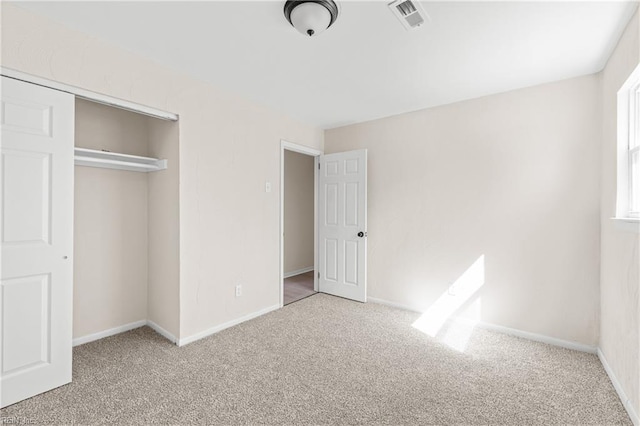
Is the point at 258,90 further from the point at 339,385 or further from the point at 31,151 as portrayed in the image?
the point at 339,385

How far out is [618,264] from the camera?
6.90 ft

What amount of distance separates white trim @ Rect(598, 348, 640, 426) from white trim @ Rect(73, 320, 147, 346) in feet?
13.2

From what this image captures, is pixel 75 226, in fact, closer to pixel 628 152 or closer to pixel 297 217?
pixel 297 217

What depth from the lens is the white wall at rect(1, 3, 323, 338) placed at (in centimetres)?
201

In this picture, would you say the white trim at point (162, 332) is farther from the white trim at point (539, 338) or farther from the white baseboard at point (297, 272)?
the white trim at point (539, 338)

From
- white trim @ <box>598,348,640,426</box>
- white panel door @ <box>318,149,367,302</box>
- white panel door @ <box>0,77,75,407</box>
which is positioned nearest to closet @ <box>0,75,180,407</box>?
white panel door @ <box>0,77,75,407</box>

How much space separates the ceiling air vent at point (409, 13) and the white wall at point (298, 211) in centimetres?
388

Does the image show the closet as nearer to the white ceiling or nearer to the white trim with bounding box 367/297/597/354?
the white ceiling

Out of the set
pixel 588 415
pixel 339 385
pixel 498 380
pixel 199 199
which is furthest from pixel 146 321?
pixel 588 415

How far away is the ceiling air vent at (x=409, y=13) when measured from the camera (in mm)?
1750

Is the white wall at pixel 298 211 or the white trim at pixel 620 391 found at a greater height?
the white wall at pixel 298 211

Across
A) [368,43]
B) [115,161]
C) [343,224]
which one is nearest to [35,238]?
[115,161]

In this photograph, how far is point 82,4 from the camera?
1.83 metres

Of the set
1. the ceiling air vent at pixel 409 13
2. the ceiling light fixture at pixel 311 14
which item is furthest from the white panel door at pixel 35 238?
the ceiling air vent at pixel 409 13
